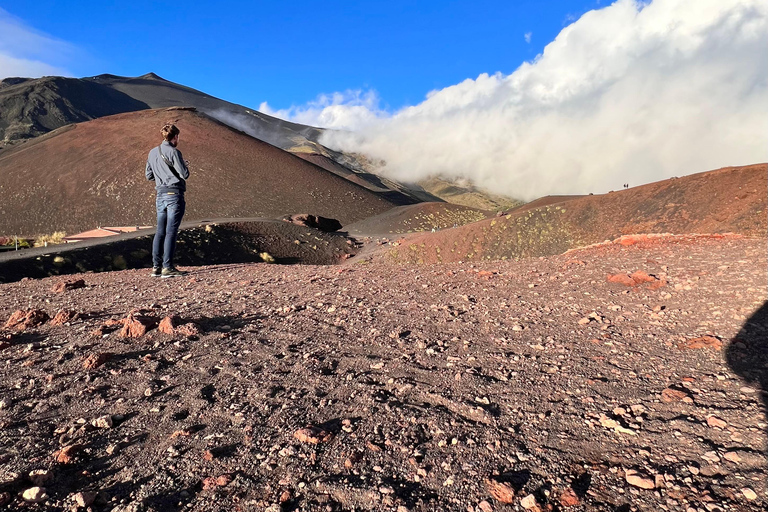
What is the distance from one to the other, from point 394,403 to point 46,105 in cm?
10136

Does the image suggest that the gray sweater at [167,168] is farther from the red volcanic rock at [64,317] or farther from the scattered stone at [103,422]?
the scattered stone at [103,422]

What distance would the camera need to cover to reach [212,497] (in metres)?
1.86

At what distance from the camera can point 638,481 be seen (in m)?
1.93

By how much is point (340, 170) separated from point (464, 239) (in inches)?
2180

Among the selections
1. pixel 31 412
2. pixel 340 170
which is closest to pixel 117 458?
A: pixel 31 412

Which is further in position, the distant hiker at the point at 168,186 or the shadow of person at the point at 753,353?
the distant hiker at the point at 168,186

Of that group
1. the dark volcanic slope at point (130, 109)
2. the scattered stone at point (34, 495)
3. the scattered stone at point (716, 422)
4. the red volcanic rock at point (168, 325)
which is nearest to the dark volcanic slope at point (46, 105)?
the dark volcanic slope at point (130, 109)

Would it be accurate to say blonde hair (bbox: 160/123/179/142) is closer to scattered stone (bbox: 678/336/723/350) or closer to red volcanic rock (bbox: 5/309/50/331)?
red volcanic rock (bbox: 5/309/50/331)

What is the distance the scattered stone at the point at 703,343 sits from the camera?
3.38 meters

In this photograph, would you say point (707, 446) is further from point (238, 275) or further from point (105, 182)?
point (105, 182)

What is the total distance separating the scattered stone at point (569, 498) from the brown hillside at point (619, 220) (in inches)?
392

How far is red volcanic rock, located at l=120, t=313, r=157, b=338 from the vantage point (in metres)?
3.64

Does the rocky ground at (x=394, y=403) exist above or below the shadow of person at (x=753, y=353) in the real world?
below

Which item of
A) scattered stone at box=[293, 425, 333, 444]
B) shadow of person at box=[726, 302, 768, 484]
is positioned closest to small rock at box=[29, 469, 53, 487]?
scattered stone at box=[293, 425, 333, 444]
